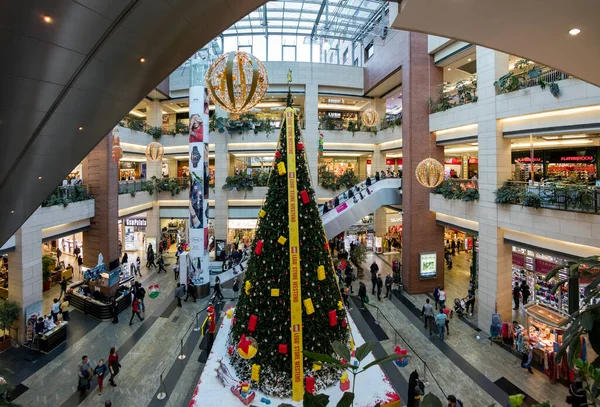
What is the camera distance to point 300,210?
772 cm

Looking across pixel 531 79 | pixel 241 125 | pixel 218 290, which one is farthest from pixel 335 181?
pixel 531 79

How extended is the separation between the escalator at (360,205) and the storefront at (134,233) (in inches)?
579

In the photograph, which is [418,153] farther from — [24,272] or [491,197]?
[24,272]

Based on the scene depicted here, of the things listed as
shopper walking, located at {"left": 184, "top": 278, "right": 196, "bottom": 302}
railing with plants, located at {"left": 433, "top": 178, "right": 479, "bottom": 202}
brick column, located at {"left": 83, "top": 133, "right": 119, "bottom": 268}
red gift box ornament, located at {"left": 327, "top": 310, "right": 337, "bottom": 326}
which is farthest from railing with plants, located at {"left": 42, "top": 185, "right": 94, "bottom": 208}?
railing with plants, located at {"left": 433, "top": 178, "right": 479, "bottom": 202}

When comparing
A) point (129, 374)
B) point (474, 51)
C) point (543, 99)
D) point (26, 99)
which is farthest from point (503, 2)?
point (474, 51)

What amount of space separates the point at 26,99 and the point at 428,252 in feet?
54.0

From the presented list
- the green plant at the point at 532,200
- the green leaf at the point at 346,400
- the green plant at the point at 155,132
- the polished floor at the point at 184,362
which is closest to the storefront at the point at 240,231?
the green plant at the point at 155,132

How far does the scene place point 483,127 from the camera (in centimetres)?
1252

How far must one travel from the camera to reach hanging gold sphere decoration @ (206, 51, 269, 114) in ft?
21.9

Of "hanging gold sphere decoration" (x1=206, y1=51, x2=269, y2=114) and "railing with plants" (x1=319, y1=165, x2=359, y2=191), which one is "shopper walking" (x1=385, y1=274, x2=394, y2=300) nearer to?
"railing with plants" (x1=319, y1=165, x2=359, y2=191)

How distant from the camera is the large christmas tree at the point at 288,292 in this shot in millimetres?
7316

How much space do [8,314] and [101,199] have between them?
6.77 metres

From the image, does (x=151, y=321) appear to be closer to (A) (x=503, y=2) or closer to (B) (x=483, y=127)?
(A) (x=503, y=2)

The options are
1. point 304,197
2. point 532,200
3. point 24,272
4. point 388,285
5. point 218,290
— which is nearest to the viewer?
point 304,197
